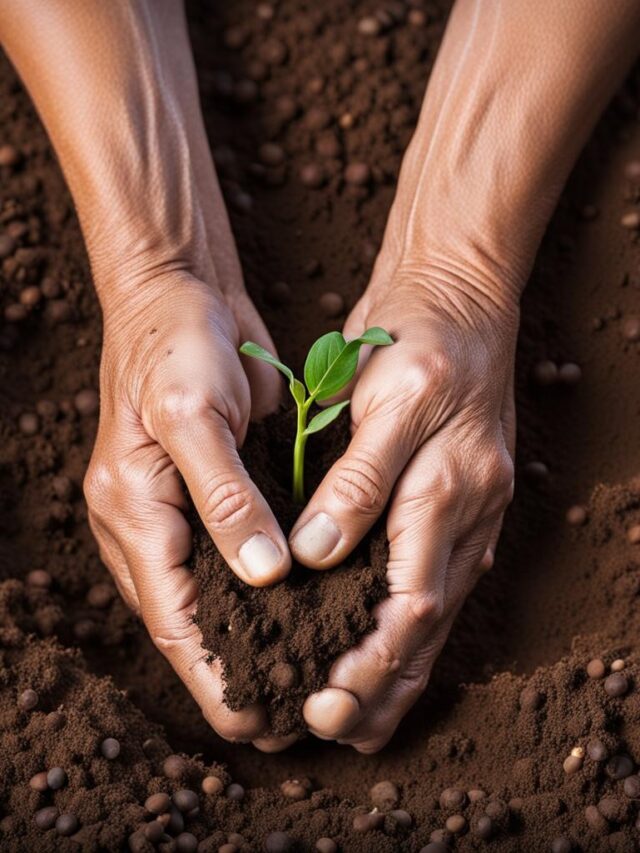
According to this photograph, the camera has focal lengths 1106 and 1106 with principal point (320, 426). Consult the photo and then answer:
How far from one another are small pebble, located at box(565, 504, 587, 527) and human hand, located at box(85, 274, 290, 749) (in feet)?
2.13

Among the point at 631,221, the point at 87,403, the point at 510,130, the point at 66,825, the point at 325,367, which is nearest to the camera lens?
the point at 66,825

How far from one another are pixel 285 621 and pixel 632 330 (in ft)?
3.59

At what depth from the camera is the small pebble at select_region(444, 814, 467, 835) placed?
5.60ft

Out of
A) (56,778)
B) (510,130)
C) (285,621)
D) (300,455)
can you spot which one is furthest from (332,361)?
(56,778)

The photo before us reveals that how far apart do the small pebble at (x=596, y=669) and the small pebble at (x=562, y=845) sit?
282 mm

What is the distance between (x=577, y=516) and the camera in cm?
218

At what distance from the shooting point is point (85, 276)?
2363 mm

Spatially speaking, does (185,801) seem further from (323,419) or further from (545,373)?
(545,373)

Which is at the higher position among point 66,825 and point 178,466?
point 178,466

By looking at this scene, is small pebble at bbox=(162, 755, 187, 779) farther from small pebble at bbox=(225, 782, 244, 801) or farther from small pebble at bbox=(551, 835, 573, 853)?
small pebble at bbox=(551, 835, 573, 853)

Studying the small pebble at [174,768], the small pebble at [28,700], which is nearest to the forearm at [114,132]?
the small pebble at [28,700]

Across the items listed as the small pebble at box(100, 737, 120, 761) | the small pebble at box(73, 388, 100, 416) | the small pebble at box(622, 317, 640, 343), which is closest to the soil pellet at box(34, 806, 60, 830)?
the small pebble at box(100, 737, 120, 761)

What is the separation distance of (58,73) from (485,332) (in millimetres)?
952

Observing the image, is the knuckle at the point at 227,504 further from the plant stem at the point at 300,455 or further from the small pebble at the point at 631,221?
the small pebble at the point at 631,221
